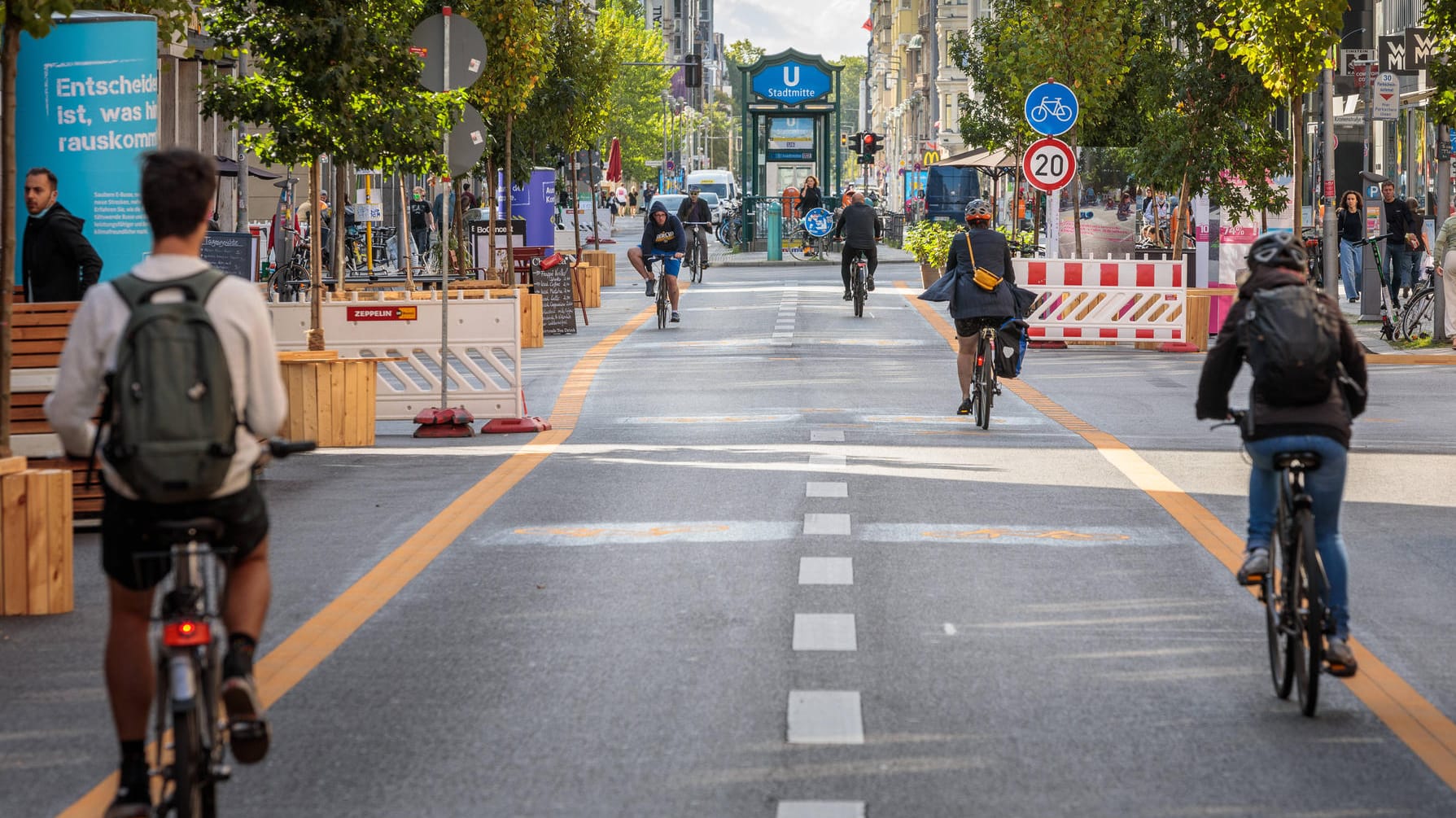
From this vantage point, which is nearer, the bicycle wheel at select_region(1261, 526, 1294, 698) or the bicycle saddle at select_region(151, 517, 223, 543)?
the bicycle saddle at select_region(151, 517, 223, 543)

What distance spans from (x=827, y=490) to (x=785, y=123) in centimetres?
4640

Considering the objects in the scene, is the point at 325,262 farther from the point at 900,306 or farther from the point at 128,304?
the point at 128,304

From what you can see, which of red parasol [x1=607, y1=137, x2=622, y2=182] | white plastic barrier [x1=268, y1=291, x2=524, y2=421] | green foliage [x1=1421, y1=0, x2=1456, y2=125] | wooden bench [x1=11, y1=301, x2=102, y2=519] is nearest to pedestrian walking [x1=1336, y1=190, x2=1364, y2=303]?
green foliage [x1=1421, y1=0, x2=1456, y2=125]

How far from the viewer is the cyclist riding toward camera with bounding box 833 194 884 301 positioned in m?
31.8

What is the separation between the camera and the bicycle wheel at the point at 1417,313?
2466 cm

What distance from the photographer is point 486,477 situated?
13.3 metres

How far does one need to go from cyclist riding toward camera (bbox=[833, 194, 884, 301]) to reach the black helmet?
2407 centimetres

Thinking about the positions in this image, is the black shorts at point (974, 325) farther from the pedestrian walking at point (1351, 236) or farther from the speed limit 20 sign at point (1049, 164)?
the pedestrian walking at point (1351, 236)

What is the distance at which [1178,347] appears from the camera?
25453mm

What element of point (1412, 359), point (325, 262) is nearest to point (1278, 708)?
point (1412, 359)

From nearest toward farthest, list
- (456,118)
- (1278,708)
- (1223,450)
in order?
(1278,708) < (1223,450) < (456,118)

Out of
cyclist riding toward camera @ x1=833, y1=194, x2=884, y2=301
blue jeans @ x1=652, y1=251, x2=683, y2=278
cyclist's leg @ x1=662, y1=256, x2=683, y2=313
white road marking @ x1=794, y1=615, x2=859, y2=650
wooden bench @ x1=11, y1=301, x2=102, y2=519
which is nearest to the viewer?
white road marking @ x1=794, y1=615, x2=859, y2=650

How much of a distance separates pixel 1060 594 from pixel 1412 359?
590 inches

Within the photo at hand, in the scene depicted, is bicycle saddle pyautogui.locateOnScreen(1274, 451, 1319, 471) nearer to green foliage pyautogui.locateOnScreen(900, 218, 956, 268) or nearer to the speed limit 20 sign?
the speed limit 20 sign
